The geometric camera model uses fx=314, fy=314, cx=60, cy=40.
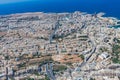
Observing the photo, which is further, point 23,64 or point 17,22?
point 17,22

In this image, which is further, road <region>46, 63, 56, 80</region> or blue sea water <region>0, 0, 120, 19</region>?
blue sea water <region>0, 0, 120, 19</region>

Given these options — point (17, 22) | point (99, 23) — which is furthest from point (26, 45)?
point (17, 22)

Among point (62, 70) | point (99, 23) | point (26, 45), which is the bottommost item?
point (62, 70)

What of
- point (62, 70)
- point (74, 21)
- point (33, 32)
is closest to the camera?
point (62, 70)

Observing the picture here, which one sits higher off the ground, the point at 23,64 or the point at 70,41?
the point at 70,41

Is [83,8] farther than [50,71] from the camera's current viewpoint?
Yes

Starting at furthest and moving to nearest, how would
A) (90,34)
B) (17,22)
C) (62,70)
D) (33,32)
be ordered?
(17,22) → (33,32) → (90,34) → (62,70)

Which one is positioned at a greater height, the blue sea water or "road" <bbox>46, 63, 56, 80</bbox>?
the blue sea water

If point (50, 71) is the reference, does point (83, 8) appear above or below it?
above

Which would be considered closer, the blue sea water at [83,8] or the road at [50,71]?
the road at [50,71]

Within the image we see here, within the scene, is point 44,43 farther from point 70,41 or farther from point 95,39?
point 95,39

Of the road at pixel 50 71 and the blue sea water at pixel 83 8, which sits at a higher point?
the blue sea water at pixel 83 8
